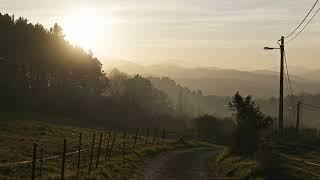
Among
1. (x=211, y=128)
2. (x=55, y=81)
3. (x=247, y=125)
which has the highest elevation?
(x=55, y=81)

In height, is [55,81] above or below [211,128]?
above

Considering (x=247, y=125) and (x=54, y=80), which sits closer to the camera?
(x=247, y=125)

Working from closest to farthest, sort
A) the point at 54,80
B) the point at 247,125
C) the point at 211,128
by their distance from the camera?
the point at 247,125, the point at 211,128, the point at 54,80

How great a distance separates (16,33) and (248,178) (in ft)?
276

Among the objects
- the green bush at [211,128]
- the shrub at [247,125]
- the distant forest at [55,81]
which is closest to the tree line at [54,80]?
the distant forest at [55,81]

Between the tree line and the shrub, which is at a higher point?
the tree line

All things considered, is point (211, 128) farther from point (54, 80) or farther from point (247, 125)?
point (247, 125)

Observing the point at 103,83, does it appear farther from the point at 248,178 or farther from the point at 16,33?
the point at 248,178

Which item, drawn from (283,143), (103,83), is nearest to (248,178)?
(283,143)

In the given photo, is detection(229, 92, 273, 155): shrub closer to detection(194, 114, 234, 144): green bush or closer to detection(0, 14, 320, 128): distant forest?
detection(194, 114, 234, 144): green bush

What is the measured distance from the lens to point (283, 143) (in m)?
59.4

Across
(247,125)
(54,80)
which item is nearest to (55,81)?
(54,80)

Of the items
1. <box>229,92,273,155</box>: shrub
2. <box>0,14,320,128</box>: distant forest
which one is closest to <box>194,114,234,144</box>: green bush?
<box>0,14,320,128</box>: distant forest

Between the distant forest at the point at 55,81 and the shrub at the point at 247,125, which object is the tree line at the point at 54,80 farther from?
the shrub at the point at 247,125
